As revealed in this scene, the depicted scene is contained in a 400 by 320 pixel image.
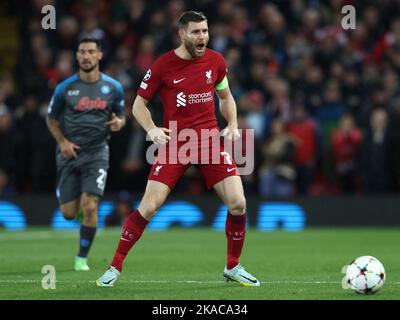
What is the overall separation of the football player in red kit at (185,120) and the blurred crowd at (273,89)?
352 inches

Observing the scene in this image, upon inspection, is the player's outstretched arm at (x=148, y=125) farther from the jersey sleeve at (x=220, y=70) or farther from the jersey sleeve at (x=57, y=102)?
the jersey sleeve at (x=57, y=102)

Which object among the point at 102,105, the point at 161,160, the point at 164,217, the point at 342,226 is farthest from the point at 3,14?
the point at 161,160

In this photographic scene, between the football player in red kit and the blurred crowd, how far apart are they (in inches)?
352

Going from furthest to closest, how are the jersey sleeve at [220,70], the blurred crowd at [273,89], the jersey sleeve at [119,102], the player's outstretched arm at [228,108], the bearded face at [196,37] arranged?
the blurred crowd at [273,89] < the jersey sleeve at [119,102] < the jersey sleeve at [220,70] < the player's outstretched arm at [228,108] < the bearded face at [196,37]

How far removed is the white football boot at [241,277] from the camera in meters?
10.1

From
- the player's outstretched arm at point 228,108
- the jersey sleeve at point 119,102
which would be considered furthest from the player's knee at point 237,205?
the jersey sleeve at point 119,102

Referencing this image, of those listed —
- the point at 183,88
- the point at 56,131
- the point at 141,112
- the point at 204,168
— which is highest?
the point at 183,88

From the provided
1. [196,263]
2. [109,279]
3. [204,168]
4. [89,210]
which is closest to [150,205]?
[204,168]

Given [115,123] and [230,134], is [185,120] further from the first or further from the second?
[115,123]

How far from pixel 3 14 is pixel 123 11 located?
368cm

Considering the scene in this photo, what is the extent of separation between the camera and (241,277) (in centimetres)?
1023

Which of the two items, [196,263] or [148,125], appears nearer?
[148,125]

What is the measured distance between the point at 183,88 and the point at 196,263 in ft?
11.6
